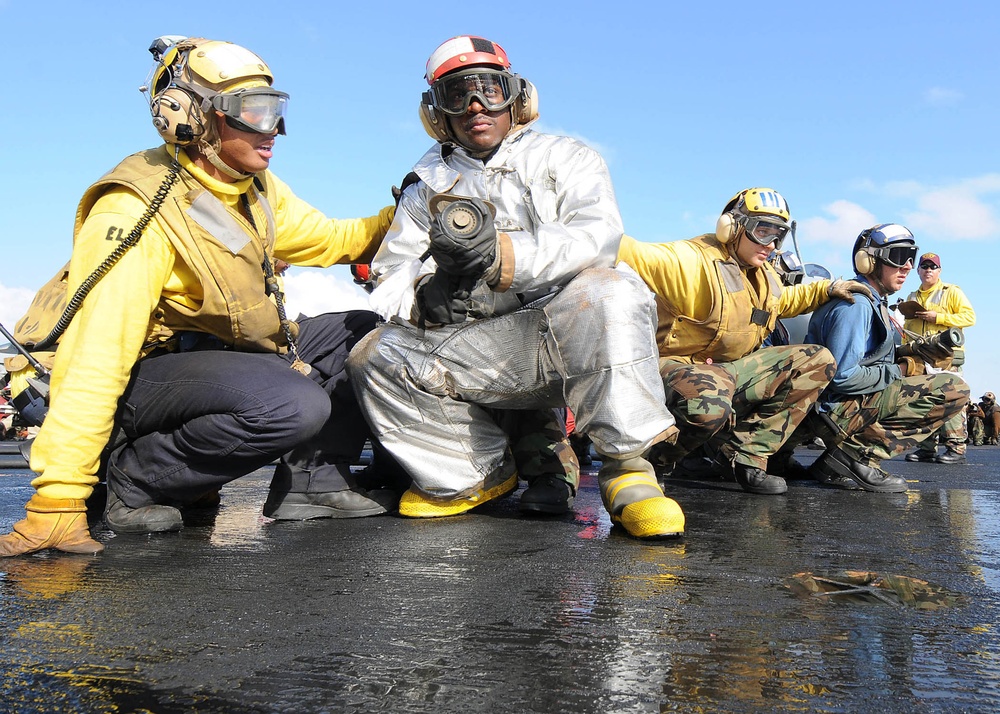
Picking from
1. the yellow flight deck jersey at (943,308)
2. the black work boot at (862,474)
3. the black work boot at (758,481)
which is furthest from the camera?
the yellow flight deck jersey at (943,308)

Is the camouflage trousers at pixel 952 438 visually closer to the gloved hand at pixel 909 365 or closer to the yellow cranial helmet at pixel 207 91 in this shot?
the gloved hand at pixel 909 365

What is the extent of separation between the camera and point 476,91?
3.36 meters

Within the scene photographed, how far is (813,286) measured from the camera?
4.80 m

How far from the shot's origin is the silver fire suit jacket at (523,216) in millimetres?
2943

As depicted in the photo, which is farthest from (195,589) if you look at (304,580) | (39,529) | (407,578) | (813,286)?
(813,286)

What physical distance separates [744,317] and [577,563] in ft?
7.66

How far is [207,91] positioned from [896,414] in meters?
3.81

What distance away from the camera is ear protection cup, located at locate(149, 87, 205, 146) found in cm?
292

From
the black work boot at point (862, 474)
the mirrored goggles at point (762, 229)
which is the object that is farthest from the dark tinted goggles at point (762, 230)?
the black work boot at point (862, 474)

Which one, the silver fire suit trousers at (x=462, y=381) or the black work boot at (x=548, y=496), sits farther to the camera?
the black work boot at (x=548, y=496)

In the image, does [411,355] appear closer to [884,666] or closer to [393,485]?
[393,485]

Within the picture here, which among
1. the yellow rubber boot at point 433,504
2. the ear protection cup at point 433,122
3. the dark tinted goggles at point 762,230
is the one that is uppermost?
the ear protection cup at point 433,122

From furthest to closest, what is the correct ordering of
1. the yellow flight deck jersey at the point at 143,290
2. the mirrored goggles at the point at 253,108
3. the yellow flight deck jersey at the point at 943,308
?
the yellow flight deck jersey at the point at 943,308 → the mirrored goggles at the point at 253,108 → the yellow flight deck jersey at the point at 143,290

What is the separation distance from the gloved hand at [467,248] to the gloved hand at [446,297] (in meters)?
0.13
